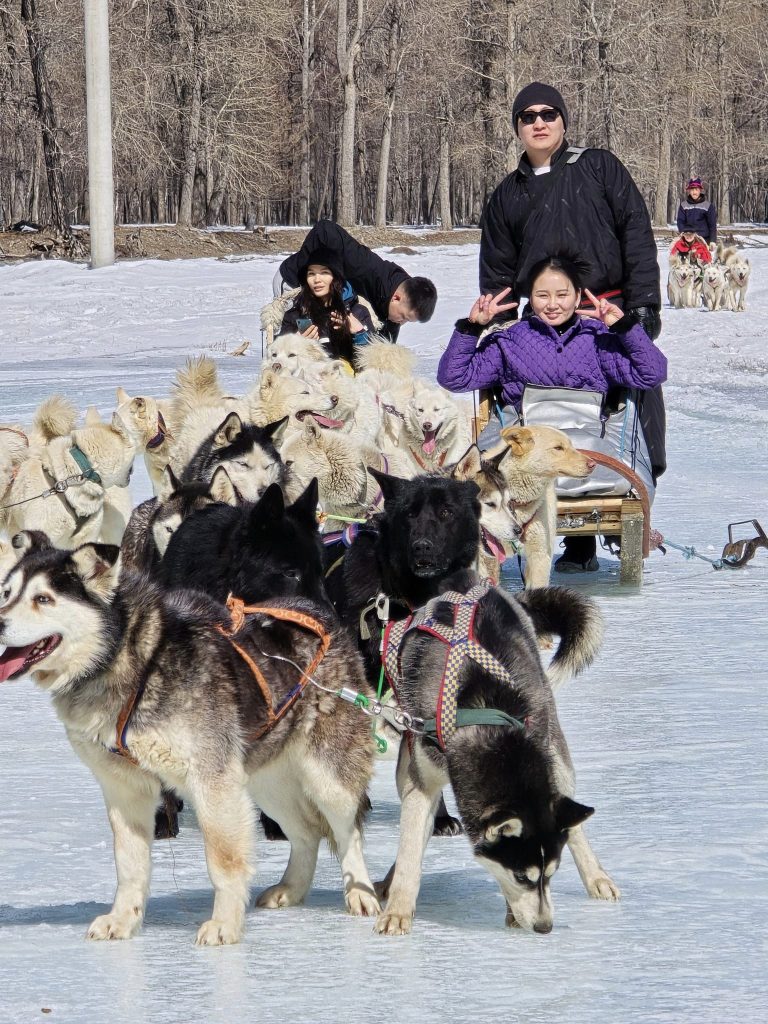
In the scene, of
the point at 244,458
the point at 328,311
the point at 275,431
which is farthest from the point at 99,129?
the point at 244,458

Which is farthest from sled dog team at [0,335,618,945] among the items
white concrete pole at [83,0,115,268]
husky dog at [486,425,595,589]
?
white concrete pole at [83,0,115,268]

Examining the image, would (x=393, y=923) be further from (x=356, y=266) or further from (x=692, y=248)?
(x=692, y=248)

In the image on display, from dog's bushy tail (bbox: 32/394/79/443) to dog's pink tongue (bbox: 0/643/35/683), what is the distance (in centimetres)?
377

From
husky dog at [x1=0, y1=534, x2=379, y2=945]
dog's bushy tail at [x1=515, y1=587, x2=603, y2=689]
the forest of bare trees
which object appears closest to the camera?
husky dog at [x1=0, y1=534, x2=379, y2=945]

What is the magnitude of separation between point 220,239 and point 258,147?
1167cm

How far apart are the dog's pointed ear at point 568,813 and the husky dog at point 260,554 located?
108cm

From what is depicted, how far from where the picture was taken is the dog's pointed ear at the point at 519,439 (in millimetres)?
5973

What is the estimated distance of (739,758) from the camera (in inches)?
164

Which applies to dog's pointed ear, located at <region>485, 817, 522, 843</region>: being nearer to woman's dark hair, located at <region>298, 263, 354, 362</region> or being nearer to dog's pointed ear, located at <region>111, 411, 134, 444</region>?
dog's pointed ear, located at <region>111, 411, 134, 444</region>

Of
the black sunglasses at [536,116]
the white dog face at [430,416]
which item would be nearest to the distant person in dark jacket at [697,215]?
the white dog face at [430,416]

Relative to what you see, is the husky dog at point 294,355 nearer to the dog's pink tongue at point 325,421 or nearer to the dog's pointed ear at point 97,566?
the dog's pink tongue at point 325,421

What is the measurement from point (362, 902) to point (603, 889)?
0.51 m

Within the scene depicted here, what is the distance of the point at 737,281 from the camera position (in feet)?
64.3

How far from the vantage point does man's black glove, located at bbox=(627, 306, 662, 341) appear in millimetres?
6592
